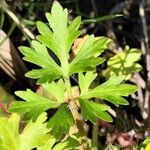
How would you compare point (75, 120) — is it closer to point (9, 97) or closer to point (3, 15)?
point (9, 97)

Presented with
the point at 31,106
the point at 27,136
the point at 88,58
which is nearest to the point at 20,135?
the point at 27,136

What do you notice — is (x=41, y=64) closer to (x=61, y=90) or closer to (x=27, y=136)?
(x=61, y=90)

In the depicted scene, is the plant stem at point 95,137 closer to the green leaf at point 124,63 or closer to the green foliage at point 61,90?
the green foliage at point 61,90

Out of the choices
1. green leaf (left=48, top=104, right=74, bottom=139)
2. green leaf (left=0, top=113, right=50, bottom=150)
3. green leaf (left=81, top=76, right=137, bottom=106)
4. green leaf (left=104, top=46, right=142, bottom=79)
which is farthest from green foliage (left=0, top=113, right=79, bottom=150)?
green leaf (left=104, top=46, right=142, bottom=79)

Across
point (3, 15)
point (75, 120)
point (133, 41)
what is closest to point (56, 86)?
point (75, 120)

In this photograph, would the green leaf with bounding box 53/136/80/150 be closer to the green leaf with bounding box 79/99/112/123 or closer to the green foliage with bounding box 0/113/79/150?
the green foliage with bounding box 0/113/79/150

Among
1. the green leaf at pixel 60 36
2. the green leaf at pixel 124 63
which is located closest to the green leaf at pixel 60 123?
the green leaf at pixel 60 36
